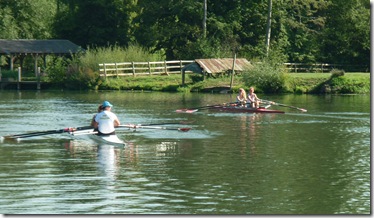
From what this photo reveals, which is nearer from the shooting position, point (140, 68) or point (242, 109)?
point (242, 109)

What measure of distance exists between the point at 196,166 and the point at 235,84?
40.7 meters

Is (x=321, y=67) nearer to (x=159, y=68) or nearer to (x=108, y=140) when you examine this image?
(x=159, y=68)

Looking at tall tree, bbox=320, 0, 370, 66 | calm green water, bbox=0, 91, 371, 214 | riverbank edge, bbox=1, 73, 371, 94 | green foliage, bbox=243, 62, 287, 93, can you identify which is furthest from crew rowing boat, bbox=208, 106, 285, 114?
tall tree, bbox=320, 0, 370, 66

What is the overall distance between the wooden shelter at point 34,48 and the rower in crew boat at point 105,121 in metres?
46.8

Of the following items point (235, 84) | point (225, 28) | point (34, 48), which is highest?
point (225, 28)

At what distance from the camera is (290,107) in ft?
160

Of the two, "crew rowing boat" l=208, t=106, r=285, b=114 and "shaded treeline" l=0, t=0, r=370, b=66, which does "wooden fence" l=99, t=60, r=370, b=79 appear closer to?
"shaded treeline" l=0, t=0, r=370, b=66

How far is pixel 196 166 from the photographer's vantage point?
27453mm

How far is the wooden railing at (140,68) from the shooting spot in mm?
72581

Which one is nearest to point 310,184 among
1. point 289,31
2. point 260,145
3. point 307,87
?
point 260,145

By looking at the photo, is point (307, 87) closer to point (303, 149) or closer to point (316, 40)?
point (316, 40)

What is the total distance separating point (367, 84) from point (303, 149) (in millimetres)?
35188

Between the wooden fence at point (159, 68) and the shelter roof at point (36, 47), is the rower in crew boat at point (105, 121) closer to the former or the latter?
the wooden fence at point (159, 68)

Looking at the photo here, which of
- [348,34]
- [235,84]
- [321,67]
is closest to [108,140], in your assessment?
[235,84]
